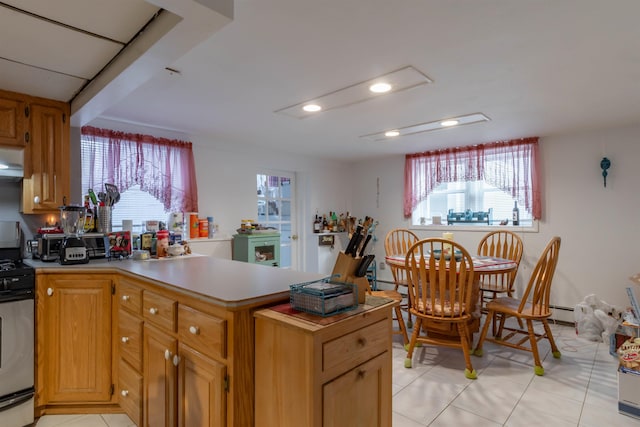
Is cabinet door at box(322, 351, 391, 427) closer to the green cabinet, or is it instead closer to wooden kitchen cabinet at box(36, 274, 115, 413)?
wooden kitchen cabinet at box(36, 274, 115, 413)

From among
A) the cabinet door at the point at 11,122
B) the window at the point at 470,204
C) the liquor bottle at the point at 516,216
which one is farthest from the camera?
the window at the point at 470,204

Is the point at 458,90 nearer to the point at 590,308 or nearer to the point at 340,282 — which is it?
the point at 340,282

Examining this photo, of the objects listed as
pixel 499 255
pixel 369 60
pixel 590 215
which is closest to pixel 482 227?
pixel 499 255

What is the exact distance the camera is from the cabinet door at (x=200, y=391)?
1243 mm

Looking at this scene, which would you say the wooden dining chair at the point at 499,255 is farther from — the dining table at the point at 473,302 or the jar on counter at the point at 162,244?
the jar on counter at the point at 162,244

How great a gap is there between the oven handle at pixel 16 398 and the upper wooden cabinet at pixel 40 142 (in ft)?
3.81

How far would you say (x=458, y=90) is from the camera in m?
2.31

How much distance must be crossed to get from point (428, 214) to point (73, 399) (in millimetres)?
4366

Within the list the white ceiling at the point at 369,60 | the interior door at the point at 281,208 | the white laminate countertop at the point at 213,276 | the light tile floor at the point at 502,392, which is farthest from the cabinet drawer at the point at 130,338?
the interior door at the point at 281,208

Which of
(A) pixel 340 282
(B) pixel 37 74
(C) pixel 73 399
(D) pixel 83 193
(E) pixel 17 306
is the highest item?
(B) pixel 37 74

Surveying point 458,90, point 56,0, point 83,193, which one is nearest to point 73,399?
point 83,193

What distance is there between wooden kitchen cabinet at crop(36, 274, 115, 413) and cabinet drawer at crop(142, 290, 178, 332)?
19.4 inches

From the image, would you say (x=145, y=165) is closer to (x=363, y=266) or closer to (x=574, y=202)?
(x=363, y=266)

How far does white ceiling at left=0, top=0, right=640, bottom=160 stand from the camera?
1405 millimetres
